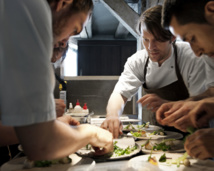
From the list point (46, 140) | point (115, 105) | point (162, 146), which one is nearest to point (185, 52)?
point (115, 105)

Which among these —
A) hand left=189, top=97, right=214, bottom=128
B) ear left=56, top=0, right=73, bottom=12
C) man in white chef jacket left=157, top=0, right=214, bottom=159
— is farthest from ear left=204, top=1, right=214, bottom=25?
ear left=56, top=0, right=73, bottom=12

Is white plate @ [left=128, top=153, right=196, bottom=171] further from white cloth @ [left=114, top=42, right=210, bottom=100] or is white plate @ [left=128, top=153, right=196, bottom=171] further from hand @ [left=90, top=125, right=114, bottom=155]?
white cloth @ [left=114, top=42, right=210, bottom=100]

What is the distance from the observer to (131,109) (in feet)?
12.8

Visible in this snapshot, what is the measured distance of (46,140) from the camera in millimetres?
720

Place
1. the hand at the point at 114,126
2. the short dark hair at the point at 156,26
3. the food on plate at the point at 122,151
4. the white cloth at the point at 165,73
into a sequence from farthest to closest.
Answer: the white cloth at the point at 165,73
the short dark hair at the point at 156,26
the hand at the point at 114,126
the food on plate at the point at 122,151

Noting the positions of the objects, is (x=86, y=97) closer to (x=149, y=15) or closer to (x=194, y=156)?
(x=149, y=15)

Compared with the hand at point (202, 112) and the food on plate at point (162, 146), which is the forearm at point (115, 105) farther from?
the hand at point (202, 112)

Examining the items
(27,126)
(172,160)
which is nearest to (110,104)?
(172,160)

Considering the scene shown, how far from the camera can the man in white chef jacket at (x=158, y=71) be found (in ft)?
6.65

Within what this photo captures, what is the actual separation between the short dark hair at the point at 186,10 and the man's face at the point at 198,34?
0.9 inches

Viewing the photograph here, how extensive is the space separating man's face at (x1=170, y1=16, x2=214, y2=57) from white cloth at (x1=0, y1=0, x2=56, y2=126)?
75 cm

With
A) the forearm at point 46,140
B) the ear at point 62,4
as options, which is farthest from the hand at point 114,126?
the ear at point 62,4

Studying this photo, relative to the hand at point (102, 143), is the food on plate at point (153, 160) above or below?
below

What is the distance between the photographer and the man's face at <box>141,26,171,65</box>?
207 cm
